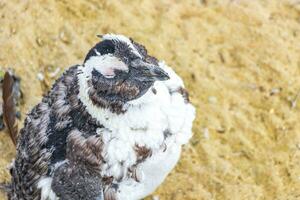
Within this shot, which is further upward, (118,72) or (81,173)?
(118,72)

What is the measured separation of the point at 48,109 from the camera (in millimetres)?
4160

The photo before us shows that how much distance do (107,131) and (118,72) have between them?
40 centimetres

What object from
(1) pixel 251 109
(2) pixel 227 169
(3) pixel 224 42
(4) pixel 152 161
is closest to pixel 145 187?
(4) pixel 152 161

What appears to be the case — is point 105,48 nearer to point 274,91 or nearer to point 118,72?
point 118,72

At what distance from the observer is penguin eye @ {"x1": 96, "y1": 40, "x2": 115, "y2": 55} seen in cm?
367

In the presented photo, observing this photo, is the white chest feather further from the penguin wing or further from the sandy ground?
the sandy ground

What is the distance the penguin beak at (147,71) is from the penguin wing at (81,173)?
477 mm

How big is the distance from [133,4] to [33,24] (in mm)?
852

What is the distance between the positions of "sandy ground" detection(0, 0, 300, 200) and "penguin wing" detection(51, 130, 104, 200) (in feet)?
3.96

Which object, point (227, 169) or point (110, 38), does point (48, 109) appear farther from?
point (227, 169)

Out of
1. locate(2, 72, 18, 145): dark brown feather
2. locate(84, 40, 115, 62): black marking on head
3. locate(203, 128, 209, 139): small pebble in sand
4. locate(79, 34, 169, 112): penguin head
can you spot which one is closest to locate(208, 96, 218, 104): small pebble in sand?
locate(203, 128, 209, 139): small pebble in sand

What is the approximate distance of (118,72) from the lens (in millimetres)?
3648

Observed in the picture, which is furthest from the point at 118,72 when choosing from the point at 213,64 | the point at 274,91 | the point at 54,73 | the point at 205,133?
the point at 274,91

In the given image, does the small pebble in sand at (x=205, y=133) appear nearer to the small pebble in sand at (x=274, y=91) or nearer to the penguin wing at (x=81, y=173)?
the small pebble in sand at (x=274, y=91)
